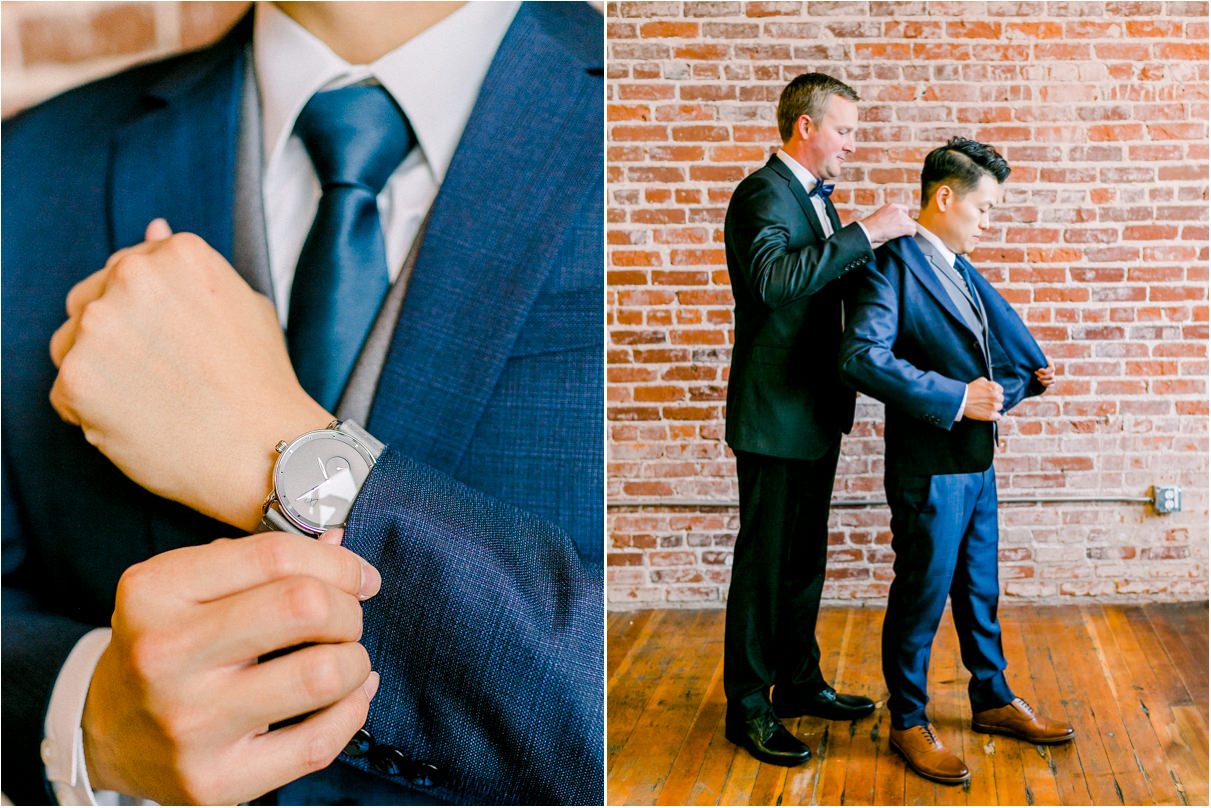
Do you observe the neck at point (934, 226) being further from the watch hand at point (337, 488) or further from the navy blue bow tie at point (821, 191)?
the watch hand at point (337, 488)

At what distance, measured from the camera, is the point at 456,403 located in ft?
4.65

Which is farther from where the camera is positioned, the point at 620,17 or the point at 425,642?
the point at 620,17

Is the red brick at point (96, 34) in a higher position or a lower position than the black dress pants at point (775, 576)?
higher

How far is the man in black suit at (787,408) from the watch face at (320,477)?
1008 mm

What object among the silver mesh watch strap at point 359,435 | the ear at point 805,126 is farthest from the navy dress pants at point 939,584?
the silver mesh watch strap at point 359,435

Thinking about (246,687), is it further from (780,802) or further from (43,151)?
(780,802)

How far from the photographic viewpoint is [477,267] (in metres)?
1.41

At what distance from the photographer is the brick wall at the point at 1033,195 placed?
2.06 meters

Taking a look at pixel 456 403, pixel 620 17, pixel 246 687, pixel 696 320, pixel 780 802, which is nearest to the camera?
pixel 246 687

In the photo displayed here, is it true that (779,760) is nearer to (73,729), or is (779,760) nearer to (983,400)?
(983,400)

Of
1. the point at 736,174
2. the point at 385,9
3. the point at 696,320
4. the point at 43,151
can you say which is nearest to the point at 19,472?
the point at 43,151

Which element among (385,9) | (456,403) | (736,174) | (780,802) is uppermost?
(385,9)

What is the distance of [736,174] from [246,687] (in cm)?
158

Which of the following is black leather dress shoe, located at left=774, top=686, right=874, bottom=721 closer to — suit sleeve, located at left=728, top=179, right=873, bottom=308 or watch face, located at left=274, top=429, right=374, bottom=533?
suit sleeve, located at left=728, top=179, right=873, bottom=308
